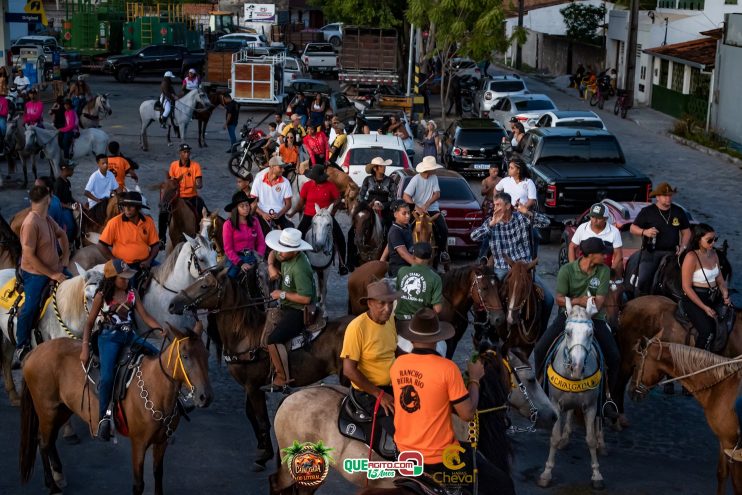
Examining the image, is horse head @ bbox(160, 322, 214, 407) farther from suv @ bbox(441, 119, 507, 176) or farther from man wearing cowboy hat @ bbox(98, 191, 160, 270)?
suv @ bbox(441, 119, 507, 176)

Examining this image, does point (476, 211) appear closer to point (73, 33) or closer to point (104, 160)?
point (104, 160)

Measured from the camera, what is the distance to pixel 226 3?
88.9 meters

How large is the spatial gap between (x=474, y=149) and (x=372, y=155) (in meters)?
5.84

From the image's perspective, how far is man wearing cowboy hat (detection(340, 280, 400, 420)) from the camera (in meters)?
8.63

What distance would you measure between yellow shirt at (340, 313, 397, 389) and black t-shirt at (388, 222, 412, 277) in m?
4.65

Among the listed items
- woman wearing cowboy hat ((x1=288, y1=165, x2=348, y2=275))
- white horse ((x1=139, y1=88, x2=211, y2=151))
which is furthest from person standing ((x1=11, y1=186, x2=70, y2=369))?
white horse ((x1=139, y1=88, x2=211, y2=151))

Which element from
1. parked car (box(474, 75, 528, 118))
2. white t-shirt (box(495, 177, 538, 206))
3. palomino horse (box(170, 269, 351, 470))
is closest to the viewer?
palomino horse (box(170, 269, 351, 470))

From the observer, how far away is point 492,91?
42.1 m

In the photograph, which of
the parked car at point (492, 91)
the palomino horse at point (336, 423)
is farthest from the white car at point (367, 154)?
the parked car at point (492, 91)

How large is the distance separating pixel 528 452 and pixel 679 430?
6.49ft

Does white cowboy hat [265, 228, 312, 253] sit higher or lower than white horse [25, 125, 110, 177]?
higher

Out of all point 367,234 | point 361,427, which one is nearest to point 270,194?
point 367,234

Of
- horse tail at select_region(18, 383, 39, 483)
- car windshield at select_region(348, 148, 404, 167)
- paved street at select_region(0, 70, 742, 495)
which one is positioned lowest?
paved street at select_region(0, 70, 742, 495)

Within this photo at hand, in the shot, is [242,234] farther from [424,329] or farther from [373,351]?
[424,329]
